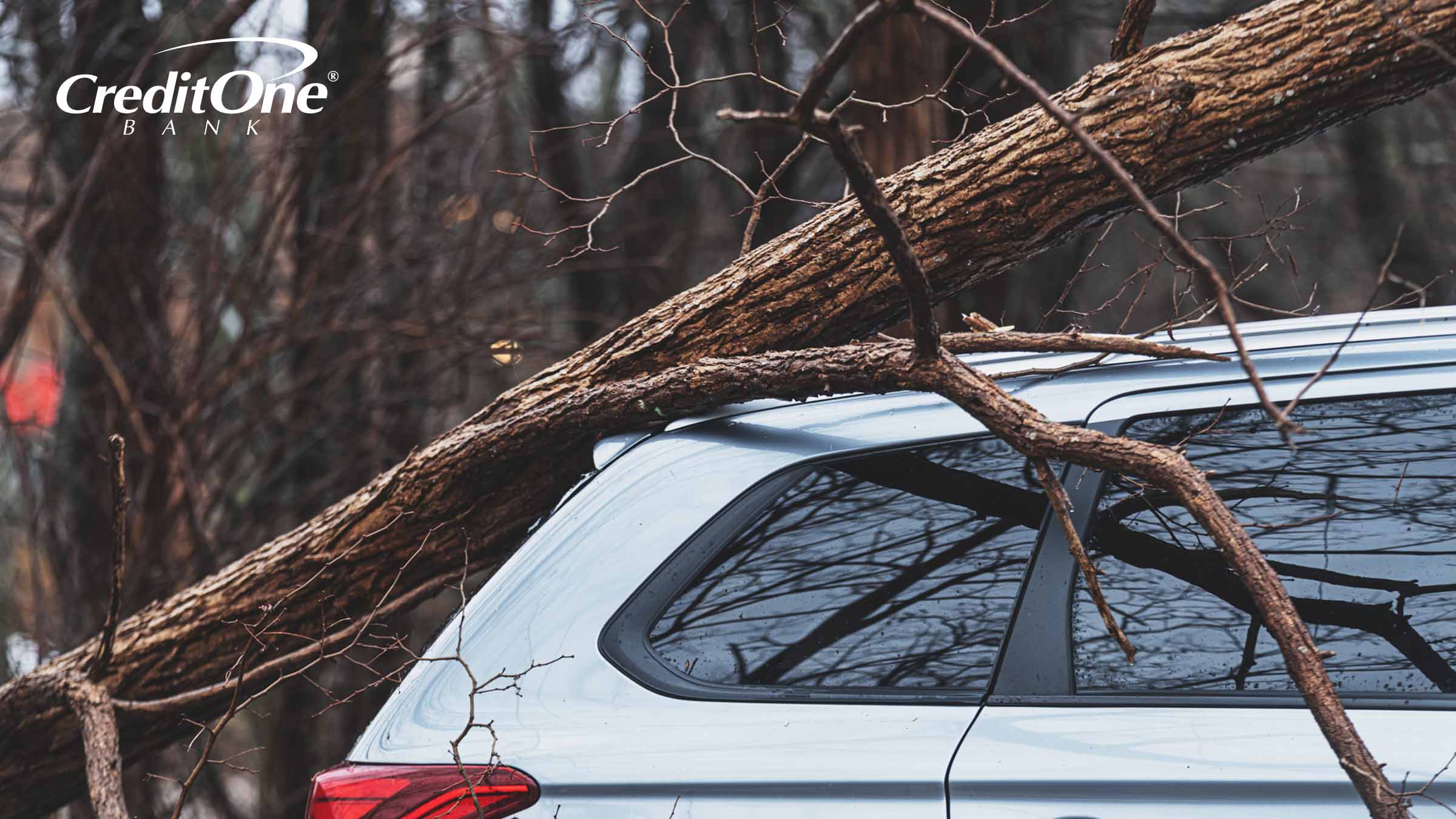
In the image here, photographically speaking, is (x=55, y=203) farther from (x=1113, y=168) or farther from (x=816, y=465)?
(x=1113, y=168)

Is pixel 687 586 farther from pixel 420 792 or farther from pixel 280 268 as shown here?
pixel 280 268

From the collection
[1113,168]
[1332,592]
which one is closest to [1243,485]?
[1332,592]

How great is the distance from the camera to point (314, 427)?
5.99m

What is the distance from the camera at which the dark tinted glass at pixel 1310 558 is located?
5.29 feet

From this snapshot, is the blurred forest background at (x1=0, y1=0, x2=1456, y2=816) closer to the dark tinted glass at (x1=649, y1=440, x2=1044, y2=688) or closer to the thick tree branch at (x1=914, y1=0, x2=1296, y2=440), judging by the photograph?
the dark tinted glass at (x1=649, y1=440, x2=1044, y2=688)

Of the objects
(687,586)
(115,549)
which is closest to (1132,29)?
(687,586)

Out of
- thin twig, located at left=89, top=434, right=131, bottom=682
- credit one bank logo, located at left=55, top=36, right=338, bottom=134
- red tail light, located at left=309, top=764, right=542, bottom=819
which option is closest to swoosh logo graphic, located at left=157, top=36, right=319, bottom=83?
credit one bank logo, located at left=55, top=36, right=338, bottom=134

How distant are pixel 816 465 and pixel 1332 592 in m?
0.82

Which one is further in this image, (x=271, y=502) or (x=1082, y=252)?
(x=1082, y=252)

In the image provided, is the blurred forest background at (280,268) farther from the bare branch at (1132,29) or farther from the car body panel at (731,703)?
the car body panel at (731,703)

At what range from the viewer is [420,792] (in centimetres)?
189

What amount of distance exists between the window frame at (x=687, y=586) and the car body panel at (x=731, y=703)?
1 cm

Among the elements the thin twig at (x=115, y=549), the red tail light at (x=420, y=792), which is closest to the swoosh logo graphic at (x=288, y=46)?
the thin twig at (x=115, y=549)

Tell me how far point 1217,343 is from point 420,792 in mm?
1609
